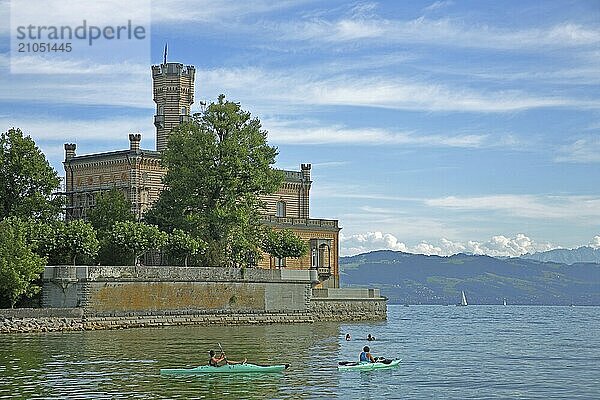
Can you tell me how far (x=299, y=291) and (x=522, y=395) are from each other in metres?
41.2

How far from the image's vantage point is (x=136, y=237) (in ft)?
243

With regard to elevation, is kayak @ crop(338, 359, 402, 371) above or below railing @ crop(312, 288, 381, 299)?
below

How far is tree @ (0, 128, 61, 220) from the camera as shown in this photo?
255ft

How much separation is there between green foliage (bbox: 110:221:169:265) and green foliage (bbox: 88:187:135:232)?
5.38 metres

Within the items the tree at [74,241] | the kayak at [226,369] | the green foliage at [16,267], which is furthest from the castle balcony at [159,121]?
the kayak at [226,369]

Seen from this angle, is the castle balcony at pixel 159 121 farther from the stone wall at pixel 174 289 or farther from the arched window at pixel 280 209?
the stone wall at pixel 174 289

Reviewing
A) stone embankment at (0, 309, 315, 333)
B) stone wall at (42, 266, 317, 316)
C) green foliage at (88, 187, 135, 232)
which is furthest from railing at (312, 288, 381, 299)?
green foliage at (88, 187, 135, 232)

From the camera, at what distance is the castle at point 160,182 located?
90.7 meters

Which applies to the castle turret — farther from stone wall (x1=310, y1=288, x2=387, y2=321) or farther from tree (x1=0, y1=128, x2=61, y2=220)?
tree (x1=0, y1=128, x2=61, y2=220)

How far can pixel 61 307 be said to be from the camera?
66.7 meters

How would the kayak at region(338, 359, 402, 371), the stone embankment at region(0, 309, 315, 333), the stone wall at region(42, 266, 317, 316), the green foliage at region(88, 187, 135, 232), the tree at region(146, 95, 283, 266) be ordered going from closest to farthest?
the kayak at region(338, 359, 402, 371), the stone embankment at region(0, 309, 315, 333), the stone wall at region(42, 266, 317, 316), the tree at region(146, 95, 283, 266), the green foliage at region(88, 187, 135, 232)

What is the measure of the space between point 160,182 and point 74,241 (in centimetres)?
2162

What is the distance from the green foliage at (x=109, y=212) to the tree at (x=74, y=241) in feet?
26.7

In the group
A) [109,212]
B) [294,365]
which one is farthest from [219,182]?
[294,365]
